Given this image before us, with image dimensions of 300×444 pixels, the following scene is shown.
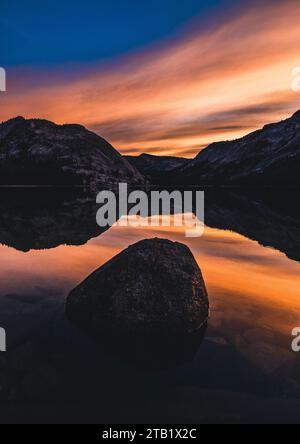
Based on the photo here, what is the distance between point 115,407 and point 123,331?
7.71 feet

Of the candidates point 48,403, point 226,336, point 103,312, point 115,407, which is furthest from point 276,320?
point 48,403

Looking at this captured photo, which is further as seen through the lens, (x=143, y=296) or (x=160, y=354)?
(x=143, y=296)

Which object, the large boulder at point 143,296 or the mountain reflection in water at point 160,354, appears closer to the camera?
the mountain reflection in water at point 160,354

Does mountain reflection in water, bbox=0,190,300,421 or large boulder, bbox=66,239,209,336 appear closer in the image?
mountain reflection in water, bbox=0,190,300,421

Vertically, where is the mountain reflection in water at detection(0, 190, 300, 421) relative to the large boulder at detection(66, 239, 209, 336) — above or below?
below

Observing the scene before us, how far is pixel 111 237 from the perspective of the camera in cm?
2273

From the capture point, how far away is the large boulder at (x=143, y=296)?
8.05m

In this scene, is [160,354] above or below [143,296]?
below

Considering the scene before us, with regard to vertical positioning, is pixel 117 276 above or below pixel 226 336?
above

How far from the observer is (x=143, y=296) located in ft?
27.1

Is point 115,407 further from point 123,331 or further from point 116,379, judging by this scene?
point 123,331

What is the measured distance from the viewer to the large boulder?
8.05 meters

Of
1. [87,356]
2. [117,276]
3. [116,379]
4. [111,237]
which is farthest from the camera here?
→ [111,237]

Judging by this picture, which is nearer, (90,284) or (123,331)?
(123,331)
